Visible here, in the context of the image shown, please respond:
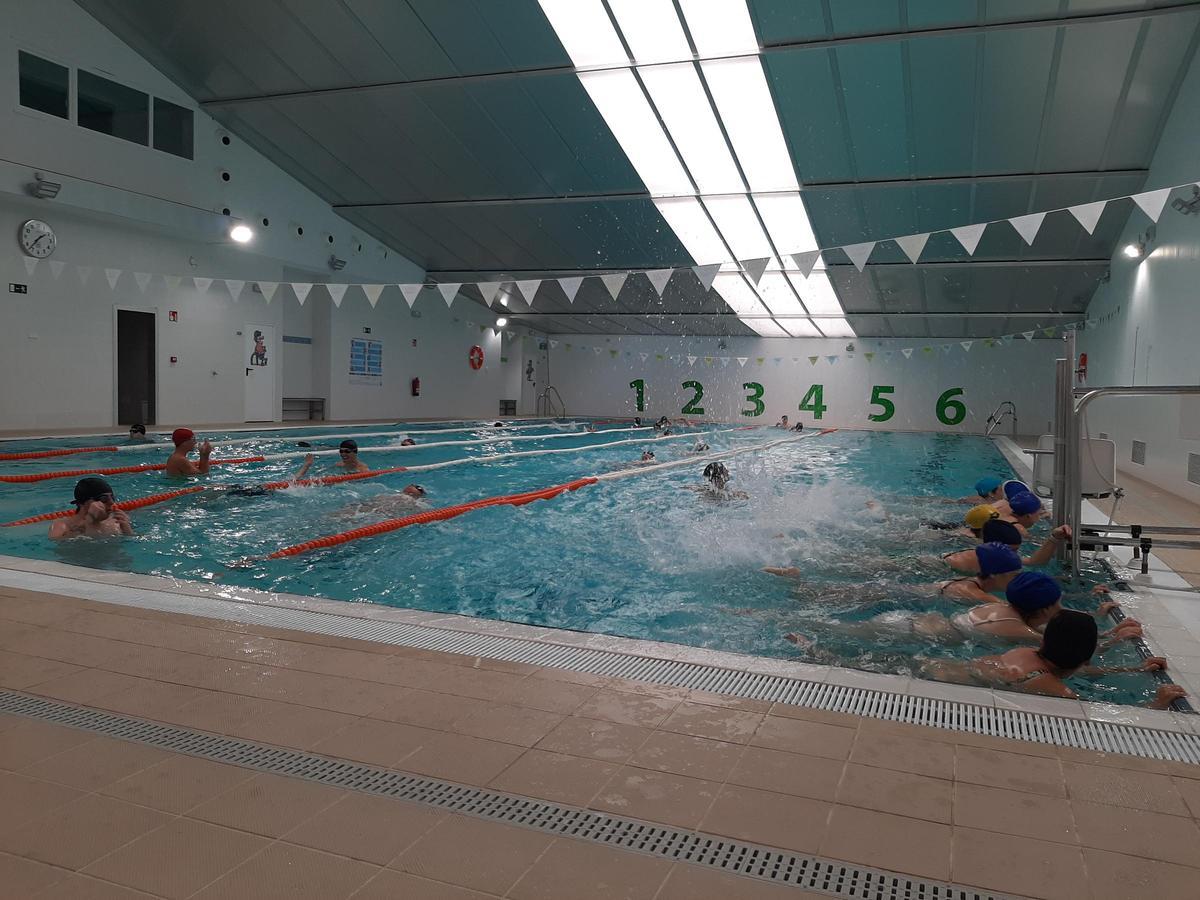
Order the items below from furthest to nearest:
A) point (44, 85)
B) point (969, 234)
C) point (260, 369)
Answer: point (260, 369) → point (44, 85) → point (969, 234)

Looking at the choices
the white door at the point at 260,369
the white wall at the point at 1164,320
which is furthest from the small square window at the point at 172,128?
the white wall at the point at 1164,320

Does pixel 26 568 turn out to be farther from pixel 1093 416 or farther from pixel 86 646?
pixel 1093 416

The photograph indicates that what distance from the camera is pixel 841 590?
475 centimetres

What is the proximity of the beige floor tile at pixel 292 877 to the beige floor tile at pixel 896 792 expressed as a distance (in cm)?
98

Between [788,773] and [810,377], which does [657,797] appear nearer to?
[788,773]

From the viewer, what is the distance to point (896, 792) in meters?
1.76

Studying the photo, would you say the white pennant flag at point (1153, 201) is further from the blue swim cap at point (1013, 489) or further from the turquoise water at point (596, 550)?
the turquoise water at point (596, 550)

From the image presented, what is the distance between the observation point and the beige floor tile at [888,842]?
1.49m

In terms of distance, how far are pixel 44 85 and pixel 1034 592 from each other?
12.0m

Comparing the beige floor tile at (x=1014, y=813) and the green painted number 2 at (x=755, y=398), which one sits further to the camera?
the green painted number 2 at (x=755, y=398)

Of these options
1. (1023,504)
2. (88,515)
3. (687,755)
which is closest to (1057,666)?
(687,755)

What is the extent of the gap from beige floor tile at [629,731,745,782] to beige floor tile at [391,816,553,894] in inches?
15.7

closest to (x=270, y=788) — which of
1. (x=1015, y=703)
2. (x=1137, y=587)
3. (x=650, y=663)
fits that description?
(x=650, y=663)

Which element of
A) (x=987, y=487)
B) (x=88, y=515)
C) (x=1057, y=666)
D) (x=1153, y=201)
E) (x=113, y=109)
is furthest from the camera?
(x=113, y=109)
